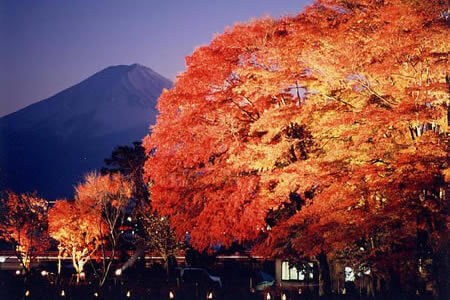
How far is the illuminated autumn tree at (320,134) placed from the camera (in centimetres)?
1164

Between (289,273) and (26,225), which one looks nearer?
(289,273)

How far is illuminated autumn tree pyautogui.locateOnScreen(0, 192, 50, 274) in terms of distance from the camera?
30453 mm

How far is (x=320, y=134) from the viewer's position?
1403 centimetres

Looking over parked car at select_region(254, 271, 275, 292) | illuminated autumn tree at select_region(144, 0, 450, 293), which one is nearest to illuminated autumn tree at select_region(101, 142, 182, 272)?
parked car at select_region(254, 271, 275, 292)

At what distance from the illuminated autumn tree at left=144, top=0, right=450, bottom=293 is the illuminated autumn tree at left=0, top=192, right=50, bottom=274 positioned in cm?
1652

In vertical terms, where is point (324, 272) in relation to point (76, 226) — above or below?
below

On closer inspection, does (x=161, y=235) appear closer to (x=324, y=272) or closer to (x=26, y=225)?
(x=26, y=225)

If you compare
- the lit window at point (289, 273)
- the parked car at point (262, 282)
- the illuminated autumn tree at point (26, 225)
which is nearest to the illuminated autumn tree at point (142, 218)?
the parked car at point (262, 282)

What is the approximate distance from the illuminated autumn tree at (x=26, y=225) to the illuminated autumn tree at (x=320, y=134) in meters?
16.5

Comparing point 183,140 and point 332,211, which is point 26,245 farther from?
point 332,211

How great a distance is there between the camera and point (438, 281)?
500 inches

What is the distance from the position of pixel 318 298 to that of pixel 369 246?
2738 mm

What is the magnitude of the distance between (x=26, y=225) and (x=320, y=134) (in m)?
23.0

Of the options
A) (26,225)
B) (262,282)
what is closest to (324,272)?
(262,282)
